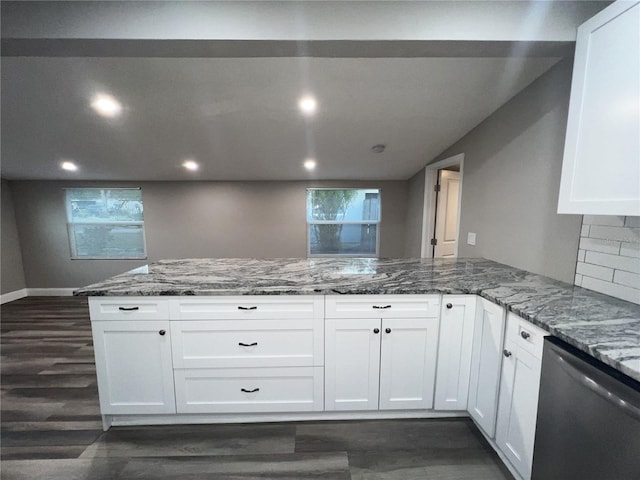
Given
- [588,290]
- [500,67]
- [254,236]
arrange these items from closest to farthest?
[588,290] → [500,67] → [254,236]

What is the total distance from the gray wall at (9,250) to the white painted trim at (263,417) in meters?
4.31

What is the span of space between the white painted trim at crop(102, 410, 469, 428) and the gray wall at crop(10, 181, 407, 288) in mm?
3072

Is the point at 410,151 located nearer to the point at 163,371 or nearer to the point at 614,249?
the point at 614,249

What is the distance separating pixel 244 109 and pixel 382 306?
2064mm

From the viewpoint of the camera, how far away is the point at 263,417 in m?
1.75

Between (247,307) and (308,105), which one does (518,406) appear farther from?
(308,105)

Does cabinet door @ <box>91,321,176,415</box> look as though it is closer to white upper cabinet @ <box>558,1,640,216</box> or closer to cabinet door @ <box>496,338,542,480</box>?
cabinet door @ <box>496,338,542,480</box>

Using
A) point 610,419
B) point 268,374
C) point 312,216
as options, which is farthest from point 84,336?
point 610,419

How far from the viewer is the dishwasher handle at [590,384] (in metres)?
0.82

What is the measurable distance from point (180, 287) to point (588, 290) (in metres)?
2.35

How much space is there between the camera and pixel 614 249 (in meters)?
1.43

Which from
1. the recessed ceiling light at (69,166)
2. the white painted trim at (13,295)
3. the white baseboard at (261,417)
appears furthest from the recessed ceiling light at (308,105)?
the white painted trim at (13,295)

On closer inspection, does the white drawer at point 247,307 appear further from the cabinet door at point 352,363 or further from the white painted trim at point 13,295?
the white painted trim at point 13,295

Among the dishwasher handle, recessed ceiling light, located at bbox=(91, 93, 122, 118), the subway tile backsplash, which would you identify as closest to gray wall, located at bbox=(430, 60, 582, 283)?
the subway tile backsplash
